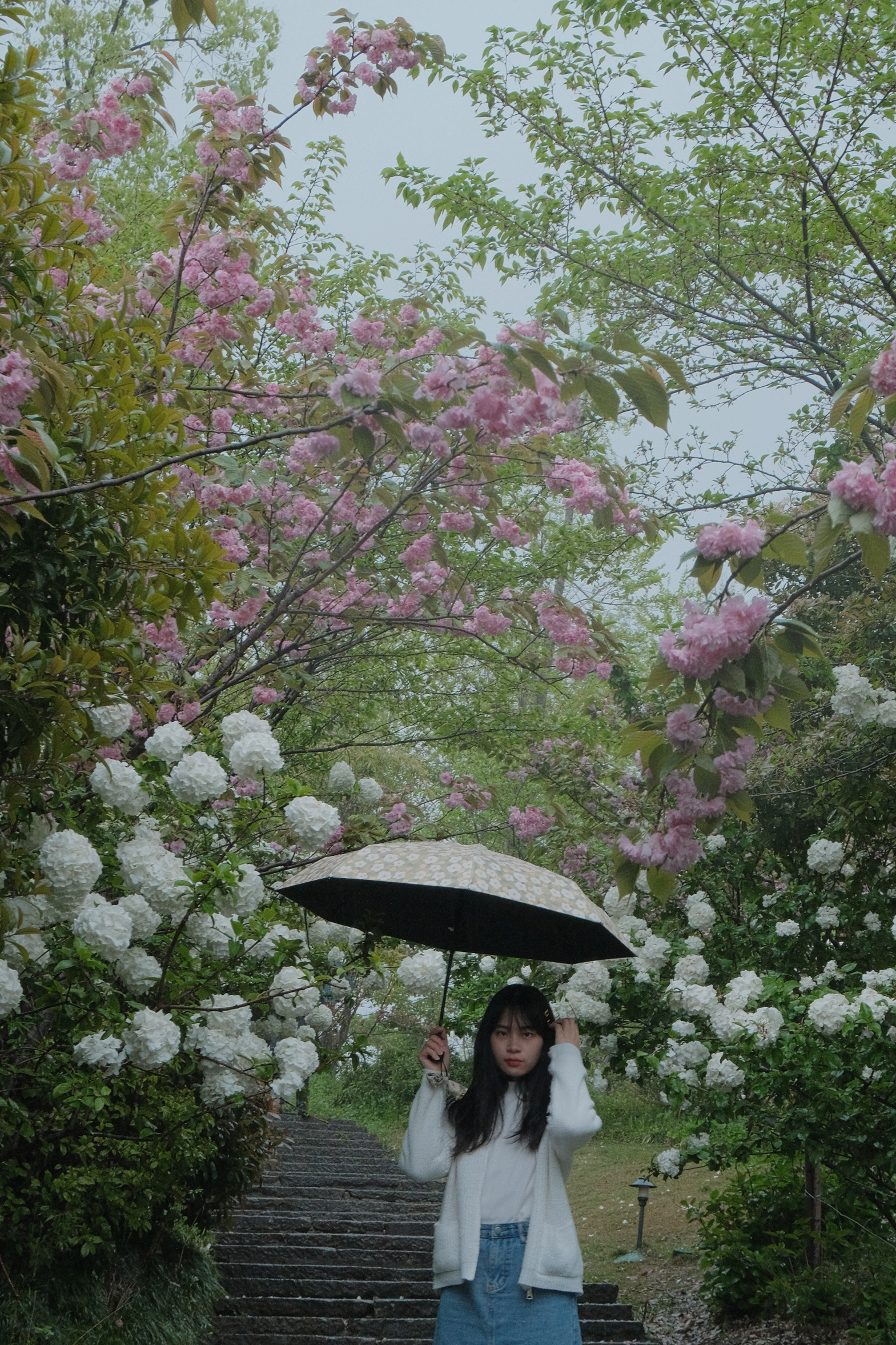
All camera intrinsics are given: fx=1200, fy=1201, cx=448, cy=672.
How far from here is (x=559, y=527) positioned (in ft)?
29.6

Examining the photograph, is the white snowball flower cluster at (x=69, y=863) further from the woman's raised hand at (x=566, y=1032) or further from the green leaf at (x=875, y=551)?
the green leaf at (x=875, y=551)

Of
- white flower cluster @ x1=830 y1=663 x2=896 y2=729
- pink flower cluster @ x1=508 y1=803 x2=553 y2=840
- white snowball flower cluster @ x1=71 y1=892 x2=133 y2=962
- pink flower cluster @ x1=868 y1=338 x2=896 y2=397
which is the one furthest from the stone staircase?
pink flower cluster @ x1=868 y1=338 x2=896 y2=397

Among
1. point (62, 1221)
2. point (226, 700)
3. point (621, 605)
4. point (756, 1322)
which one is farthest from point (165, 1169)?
point (621, 605)

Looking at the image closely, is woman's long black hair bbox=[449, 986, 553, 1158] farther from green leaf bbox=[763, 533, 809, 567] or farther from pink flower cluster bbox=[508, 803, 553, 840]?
pink flower cluster bbox=[508, 803, 553, 840]

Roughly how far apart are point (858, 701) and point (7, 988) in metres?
3.41

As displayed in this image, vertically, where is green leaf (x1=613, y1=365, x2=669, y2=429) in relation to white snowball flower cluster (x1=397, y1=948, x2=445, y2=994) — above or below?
above

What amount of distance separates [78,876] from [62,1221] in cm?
179

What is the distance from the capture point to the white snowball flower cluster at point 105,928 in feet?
9.74

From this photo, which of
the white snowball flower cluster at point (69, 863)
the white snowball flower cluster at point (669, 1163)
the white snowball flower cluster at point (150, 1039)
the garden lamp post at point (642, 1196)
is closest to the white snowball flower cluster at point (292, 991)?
the white snowball flower cluster at point (150, 1039)

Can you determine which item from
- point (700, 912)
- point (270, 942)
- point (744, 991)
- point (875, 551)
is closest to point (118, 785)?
point (270, 942)

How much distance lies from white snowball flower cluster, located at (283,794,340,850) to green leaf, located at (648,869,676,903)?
102 cm

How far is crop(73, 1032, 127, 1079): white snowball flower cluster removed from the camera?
10.2ft

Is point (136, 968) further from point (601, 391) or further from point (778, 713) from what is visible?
point (601, 391)

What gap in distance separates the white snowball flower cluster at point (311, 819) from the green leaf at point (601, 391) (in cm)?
153
